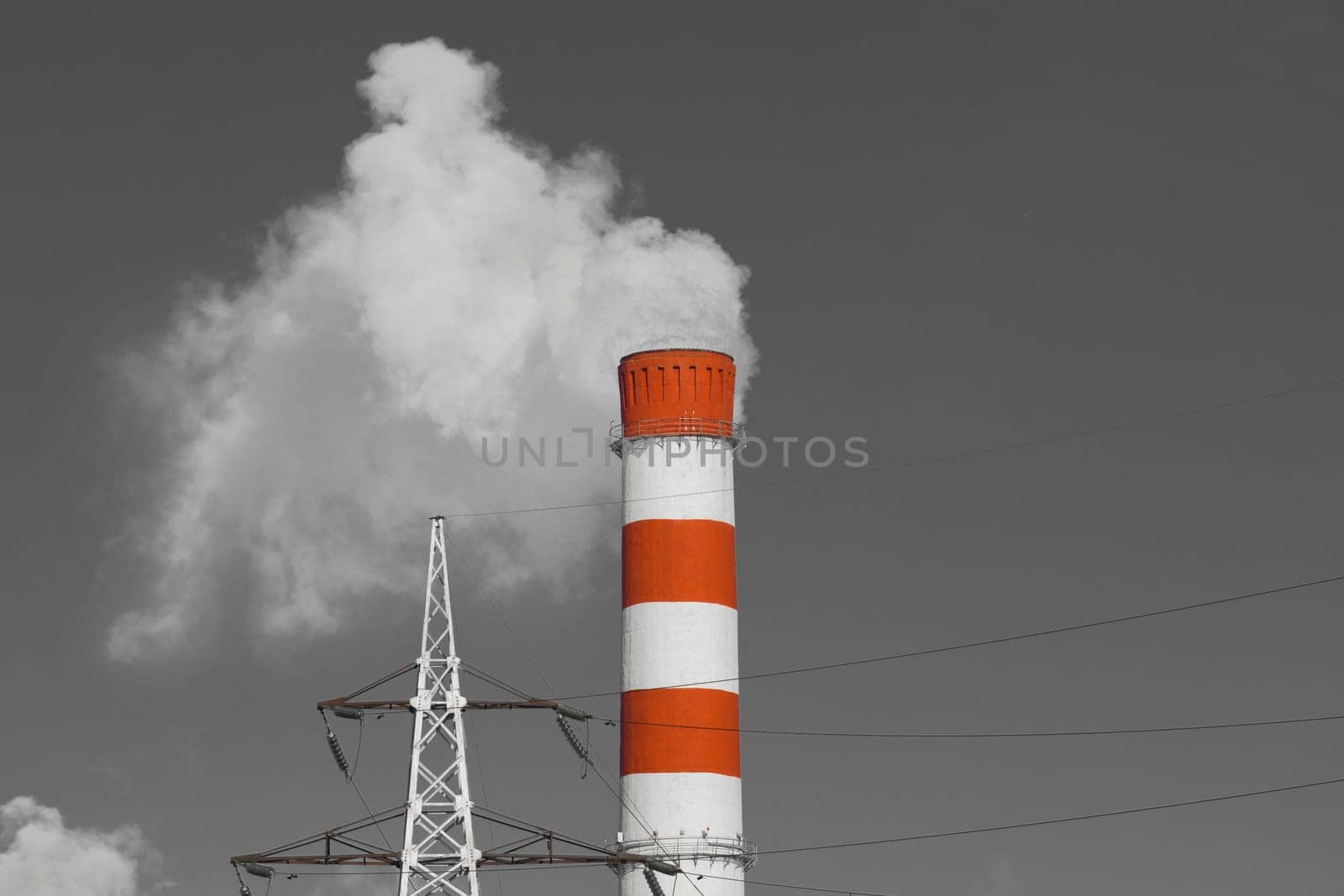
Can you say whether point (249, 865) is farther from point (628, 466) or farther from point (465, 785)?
point (628, 466)

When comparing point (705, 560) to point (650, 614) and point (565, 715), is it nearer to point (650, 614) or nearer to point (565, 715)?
point (650, 614)

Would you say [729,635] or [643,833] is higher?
[729,635]

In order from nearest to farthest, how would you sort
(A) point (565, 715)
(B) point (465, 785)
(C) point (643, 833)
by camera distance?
(B) point (465, 785), (A) point (565, 715), (C) point (643, 833)

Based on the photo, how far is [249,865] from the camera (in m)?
64.6

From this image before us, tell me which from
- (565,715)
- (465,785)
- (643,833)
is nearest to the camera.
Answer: (465,785)

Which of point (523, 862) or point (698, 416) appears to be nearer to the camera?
point (523, 862)

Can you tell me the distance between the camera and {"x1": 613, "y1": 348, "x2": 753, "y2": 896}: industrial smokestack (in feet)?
237

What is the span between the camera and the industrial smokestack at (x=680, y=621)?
72188 millimetres

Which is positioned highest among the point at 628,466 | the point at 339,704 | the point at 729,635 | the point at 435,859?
the point at 628,466

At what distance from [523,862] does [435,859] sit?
2664 mm

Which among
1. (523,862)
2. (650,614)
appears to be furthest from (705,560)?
(523,862)

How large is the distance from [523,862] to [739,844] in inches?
397

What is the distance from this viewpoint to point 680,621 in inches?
2891

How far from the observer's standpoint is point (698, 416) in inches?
2990
